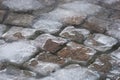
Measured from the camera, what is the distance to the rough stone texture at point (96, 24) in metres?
2.44

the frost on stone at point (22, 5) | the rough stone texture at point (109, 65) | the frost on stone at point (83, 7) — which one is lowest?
the rough stone texture at point (109, 65)

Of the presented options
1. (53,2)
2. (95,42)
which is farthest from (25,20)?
(95,42)

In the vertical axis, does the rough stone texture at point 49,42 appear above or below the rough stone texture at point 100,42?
above

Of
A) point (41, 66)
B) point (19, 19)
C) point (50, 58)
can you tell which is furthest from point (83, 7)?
point (41, 66)

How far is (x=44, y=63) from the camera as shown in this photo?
81.7 inches

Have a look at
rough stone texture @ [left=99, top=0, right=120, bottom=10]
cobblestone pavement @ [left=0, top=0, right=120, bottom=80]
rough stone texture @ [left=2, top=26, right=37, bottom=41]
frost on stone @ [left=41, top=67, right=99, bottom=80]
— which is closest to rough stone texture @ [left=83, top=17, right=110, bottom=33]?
cobblestone pavement @ [left=0, top=0, right=120, bottom=80]

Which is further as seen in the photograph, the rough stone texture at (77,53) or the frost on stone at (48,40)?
the frost on stone at (48,40)

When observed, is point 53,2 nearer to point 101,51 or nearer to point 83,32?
point 83,32

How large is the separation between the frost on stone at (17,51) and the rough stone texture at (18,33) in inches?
2.8

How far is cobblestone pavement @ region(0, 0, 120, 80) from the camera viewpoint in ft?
6.60

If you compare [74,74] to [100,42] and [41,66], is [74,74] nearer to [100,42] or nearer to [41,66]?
[41,66]

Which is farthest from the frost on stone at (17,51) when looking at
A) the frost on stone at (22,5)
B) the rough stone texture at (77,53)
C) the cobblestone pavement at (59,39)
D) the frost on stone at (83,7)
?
the frost on stone at (83,7)

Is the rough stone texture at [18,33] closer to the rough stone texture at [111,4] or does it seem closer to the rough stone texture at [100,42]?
the rough stone texture at [100,42]

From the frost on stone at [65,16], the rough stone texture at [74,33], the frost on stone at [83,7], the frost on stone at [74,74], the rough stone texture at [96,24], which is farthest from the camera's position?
the frost on stone at [83,7]
